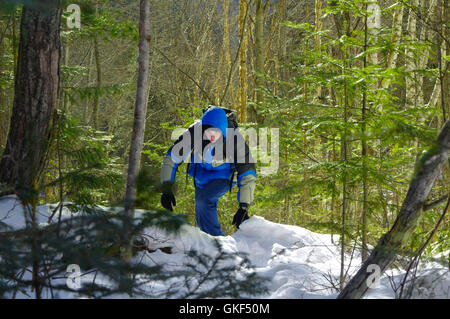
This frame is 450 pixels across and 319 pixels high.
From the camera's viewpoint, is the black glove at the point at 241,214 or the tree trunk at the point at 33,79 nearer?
the tree trunk at the point at 33,79

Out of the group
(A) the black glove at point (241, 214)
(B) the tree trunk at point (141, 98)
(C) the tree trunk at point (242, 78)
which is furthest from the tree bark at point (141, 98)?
(C) the tree trunk at point (242, 78)

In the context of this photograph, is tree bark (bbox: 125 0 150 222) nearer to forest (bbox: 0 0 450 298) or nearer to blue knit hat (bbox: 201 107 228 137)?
forest (bbox: 0 0 450 298)

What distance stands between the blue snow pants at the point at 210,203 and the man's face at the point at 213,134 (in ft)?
1.98

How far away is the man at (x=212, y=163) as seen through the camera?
5.35m

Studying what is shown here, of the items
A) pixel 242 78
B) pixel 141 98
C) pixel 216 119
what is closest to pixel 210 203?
pixel 216 119

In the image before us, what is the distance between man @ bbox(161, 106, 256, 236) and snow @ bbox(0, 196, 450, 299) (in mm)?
503

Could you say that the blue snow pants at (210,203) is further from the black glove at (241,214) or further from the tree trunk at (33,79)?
the tree trunk at (33,79)

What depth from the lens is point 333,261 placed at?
4.69 meters

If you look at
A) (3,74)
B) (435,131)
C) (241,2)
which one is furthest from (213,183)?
(241,2)

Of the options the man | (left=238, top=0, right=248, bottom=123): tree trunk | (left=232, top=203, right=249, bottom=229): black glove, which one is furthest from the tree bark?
(left=238, top=0, right=248, bottom=123): tree trunk

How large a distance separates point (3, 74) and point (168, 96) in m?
12.9

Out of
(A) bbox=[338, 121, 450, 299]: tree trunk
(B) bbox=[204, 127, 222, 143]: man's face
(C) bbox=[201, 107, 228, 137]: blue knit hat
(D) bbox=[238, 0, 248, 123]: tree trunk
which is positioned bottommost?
(A) bbox=[338, 121, 450, 299]: tree trunk

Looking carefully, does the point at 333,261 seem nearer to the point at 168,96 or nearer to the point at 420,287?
the point at 420,287

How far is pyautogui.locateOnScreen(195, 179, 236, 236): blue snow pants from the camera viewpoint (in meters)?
5.53
